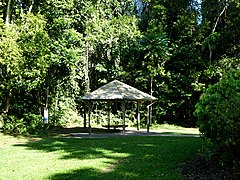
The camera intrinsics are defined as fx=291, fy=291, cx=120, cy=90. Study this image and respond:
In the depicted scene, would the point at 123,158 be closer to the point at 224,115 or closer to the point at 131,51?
the point at 224,115

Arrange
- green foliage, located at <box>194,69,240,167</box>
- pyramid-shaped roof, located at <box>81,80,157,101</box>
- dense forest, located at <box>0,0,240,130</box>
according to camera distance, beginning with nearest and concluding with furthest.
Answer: green foliage, located at <box>194,69,240,167</box>, pyramid-shaped roof, located at <box>81,80,157,101</box>, dense forest, located at <box>0,0,240,130</box>

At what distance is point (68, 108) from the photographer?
63.2 ft

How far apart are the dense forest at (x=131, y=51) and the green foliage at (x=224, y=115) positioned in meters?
11.2

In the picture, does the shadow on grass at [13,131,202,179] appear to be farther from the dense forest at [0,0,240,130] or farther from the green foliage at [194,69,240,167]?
the dense forest at [0,0,240,130]

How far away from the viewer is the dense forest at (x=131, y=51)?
1700cm

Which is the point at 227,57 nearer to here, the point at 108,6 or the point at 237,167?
the point at 108,6

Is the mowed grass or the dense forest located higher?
the dense forest

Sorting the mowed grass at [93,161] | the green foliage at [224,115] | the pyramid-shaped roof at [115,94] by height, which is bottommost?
the mowed grass at [93,161]

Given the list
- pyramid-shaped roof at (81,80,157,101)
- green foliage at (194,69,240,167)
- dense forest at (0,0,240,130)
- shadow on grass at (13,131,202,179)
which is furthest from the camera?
dense forest at (0,0,240,130)

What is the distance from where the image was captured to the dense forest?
1700 centimetres

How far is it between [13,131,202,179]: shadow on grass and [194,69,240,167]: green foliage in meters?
1.17

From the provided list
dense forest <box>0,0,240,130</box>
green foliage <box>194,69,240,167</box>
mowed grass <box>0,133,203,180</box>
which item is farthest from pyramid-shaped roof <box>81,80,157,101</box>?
green foliage <box>194,69,240,167</box>

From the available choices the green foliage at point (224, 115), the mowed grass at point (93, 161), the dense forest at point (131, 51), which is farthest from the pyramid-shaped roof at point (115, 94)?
the green foliage at point (224, 115)

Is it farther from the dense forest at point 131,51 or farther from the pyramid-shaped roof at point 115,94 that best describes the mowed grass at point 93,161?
the dense forest at point 131,51
